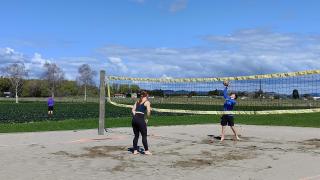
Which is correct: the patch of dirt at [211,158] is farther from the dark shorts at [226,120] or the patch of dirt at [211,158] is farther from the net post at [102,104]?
the net post at [102,104]

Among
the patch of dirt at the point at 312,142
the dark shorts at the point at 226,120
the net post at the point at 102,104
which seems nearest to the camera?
the patch of dirt at the point at 312,142

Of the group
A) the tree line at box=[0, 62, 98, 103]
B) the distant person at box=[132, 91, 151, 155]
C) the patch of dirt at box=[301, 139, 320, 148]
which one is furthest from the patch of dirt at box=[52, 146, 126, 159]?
the tree line at box=[0, 62, 98, 103]

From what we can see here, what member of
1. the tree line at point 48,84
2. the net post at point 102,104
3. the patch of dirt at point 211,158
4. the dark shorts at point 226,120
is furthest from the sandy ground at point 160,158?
the tree line at point 48,84

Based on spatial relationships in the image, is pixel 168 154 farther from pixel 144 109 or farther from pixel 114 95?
pixel 114 95

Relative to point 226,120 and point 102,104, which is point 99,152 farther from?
point 102,104

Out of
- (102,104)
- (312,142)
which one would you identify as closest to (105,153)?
(102,104)

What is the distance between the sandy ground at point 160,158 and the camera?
9867 mm

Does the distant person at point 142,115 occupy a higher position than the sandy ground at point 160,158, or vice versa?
the distant person at point 142,115

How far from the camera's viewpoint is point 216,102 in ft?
68.1

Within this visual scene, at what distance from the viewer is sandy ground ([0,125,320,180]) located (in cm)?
987

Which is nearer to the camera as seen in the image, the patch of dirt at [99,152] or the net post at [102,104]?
the patch of dirt at [99,152]

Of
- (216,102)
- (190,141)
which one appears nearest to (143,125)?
(190,141)

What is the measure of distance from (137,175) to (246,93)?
9.55m

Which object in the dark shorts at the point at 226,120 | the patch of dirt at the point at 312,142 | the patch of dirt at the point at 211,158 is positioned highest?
the dark shorts at the point at 226,120
